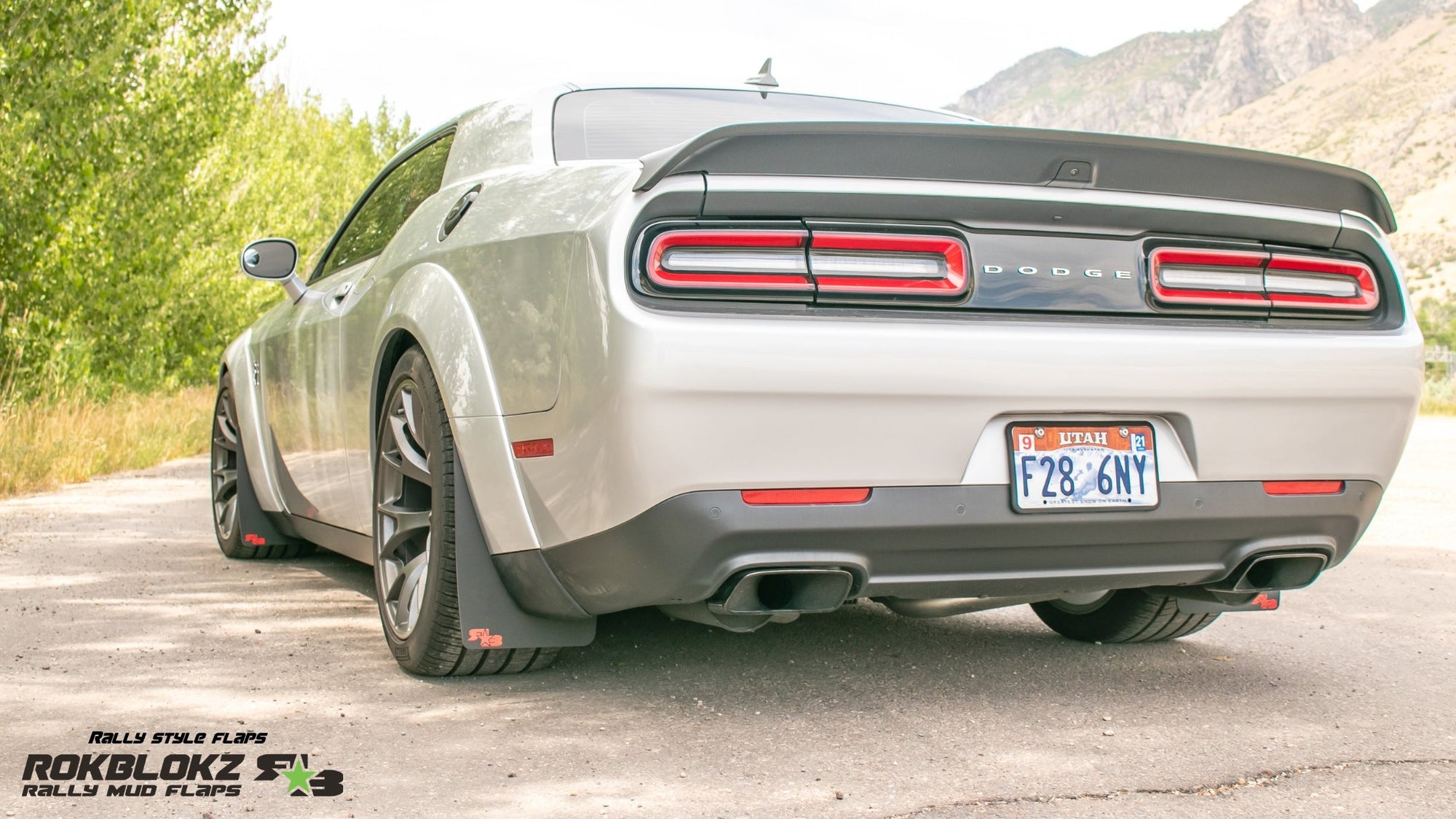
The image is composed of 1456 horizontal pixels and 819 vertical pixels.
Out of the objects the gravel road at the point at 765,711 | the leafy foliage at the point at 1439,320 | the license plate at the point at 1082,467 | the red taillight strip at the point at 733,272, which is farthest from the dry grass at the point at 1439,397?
the red taillight strip at the point at 733,272

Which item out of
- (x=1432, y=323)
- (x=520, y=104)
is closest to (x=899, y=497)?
(x=520, y=104)

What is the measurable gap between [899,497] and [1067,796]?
2.14 ft

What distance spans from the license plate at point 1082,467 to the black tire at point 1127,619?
1024 millimetres

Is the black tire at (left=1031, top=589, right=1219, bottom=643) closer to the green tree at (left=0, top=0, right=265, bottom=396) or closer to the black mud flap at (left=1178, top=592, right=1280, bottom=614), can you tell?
the black mud flap at (left=1178, top=592, right=1280, bottom=614)

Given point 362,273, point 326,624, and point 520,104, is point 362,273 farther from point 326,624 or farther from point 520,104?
point 326,624

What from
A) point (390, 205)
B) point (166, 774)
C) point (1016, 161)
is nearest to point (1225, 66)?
point (390, 205)

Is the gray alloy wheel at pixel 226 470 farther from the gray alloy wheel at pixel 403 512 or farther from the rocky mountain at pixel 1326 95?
the rocky mountain at pixel 1326 95

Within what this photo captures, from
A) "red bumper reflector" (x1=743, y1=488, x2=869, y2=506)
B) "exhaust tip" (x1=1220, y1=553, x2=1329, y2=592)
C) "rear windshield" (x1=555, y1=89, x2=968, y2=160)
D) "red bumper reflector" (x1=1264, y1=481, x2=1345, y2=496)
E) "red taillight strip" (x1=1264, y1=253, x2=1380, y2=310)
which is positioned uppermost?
"rear windshield" (x1=555, y1=89, x2=968, y2=160)

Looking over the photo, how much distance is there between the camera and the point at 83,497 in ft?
27.1

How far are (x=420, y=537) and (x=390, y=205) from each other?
1.36 meters

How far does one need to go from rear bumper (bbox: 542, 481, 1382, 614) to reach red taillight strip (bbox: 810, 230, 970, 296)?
16.0 inches

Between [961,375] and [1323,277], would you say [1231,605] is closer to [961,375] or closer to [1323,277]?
[1323,277]

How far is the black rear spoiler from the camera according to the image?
8.62 ft

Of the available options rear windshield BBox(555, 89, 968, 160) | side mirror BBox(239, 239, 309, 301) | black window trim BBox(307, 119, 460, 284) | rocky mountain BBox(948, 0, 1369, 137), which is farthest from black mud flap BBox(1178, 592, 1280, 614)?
rocky mountain BBox(948, 0, 1369, 137)
